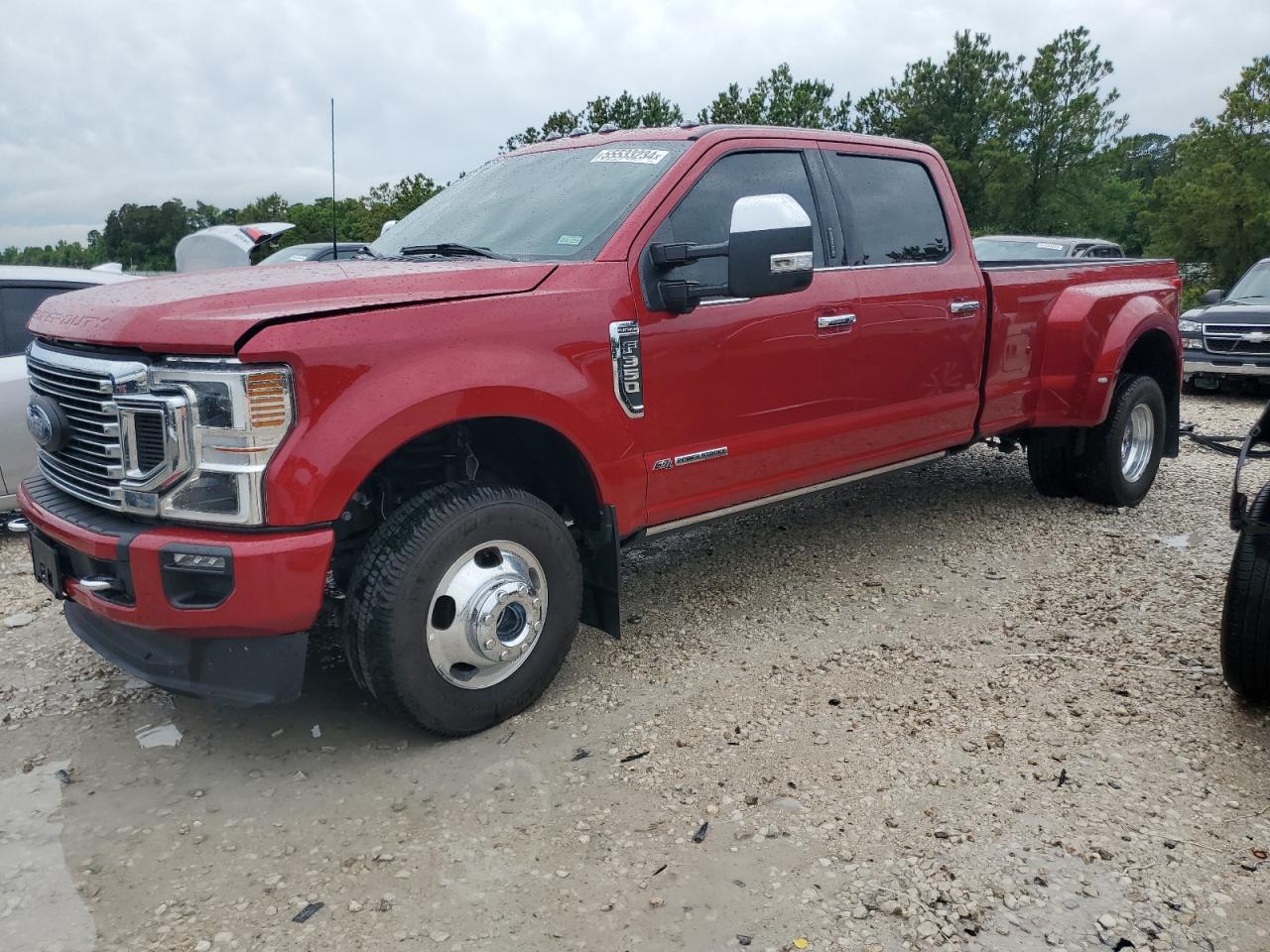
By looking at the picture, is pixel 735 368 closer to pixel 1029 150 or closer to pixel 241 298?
pixel 241 298

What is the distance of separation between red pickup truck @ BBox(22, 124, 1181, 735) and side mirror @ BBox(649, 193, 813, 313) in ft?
0.03

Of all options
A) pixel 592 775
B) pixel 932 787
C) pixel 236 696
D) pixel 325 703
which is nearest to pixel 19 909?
pixel 236 696

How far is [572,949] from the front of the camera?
2385 millimetres

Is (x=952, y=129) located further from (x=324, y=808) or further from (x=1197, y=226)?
(x=324, y=808)

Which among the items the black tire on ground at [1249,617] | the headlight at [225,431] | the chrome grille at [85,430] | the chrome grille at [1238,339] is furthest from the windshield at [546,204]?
the chrome grille at [1238,339]

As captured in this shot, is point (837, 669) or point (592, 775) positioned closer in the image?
point (592, 775)

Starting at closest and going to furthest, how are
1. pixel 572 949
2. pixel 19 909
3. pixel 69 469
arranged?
pixel 572 949 < pixel 19 909 < pixel 69 469

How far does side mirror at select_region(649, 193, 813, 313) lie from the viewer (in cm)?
340

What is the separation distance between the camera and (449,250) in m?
3.86

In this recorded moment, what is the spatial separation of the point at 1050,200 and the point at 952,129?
7709 mm

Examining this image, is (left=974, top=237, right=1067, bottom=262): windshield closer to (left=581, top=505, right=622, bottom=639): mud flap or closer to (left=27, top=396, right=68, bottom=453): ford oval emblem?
(left=581, top=505, right=622, bottom=639): mud flap

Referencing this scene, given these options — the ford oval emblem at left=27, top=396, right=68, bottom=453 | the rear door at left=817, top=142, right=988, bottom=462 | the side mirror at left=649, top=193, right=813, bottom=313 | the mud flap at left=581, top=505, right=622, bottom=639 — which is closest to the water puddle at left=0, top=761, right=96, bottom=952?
the ford oval emblem at left=27, top=396, right=68, bottom=453

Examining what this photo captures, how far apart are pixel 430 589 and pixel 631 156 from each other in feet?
6.23

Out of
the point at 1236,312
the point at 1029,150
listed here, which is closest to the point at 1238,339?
the point at 1236,312
